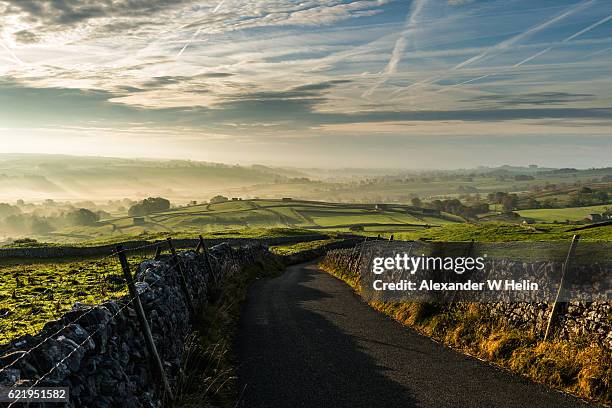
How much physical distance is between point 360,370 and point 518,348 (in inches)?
183

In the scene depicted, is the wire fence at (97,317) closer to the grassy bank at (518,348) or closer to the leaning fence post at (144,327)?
the leaning fence post at (144,327)

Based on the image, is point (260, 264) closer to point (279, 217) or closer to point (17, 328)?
point (17, 328)

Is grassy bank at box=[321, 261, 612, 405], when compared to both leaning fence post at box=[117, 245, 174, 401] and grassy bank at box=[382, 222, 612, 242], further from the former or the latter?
grassy bank at box=[382, 222, 612, 242]

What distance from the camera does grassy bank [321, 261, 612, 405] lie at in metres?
11.2

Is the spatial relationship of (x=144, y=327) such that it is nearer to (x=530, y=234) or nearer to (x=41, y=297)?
(x=41, y=297)

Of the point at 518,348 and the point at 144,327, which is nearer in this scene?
the point at 144,327

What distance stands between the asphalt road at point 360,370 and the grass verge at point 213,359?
42cm

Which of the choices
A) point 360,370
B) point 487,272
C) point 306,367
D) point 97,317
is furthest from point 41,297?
point 487,272

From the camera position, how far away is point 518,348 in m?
13.6

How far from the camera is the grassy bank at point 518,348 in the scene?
11.2 meters

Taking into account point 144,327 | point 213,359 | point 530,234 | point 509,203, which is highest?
point 144,327

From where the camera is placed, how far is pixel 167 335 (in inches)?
477

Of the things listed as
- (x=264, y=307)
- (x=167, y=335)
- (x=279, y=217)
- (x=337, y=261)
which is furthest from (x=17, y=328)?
(x=279, y=217)

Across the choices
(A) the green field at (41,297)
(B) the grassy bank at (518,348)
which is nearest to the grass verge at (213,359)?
(A) the green field at (41,297)
